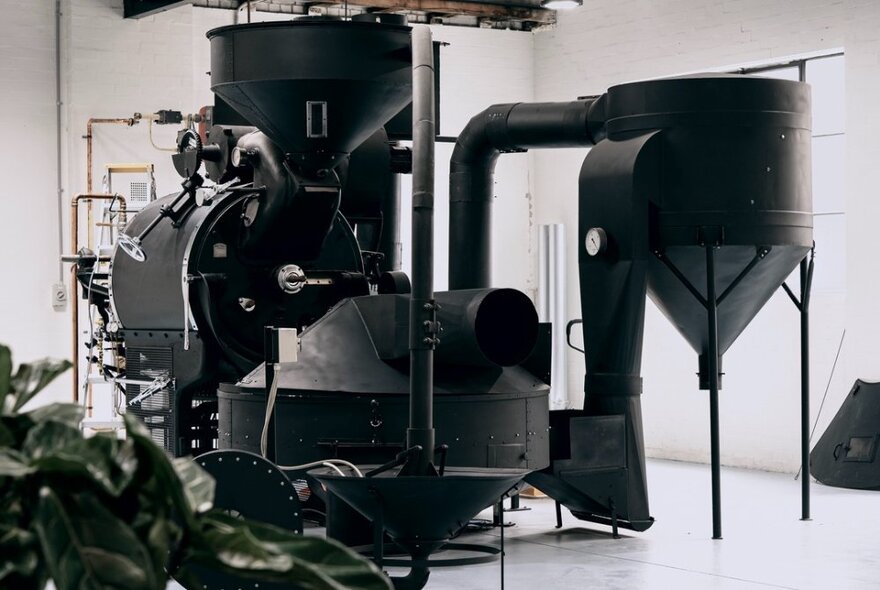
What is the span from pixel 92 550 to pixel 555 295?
1116 centimetres

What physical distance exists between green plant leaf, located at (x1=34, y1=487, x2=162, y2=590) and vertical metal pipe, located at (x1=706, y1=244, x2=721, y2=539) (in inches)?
238

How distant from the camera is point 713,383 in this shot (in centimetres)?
700

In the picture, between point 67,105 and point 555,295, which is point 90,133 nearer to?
point 67,105

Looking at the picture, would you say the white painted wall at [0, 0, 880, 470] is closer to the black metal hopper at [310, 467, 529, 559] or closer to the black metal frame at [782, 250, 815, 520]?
the black metal frame at [782, 250, 815, 520]

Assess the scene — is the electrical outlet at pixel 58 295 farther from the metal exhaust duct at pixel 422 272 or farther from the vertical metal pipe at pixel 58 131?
the metal exhaust duct at pixel 422 272

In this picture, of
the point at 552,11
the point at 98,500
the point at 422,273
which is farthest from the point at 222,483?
the point at 552,11

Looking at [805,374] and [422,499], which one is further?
[805,374]

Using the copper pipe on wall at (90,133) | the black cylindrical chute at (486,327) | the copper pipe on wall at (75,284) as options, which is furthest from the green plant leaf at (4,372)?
the copper pipe on wall at (90,133)

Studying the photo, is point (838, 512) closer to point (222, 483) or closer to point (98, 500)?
point (222, 483)

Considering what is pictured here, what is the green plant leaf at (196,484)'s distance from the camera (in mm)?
1101

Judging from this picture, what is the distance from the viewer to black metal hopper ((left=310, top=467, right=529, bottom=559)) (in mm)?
4559

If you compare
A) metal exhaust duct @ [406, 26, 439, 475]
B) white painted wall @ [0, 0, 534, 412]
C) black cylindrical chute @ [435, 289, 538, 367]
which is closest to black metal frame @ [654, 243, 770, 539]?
black cylindrical chute @ [435, 289, 538, 367]

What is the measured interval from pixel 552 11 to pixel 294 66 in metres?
6.19

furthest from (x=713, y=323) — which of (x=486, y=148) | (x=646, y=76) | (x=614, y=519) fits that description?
(x=646, y=76)
